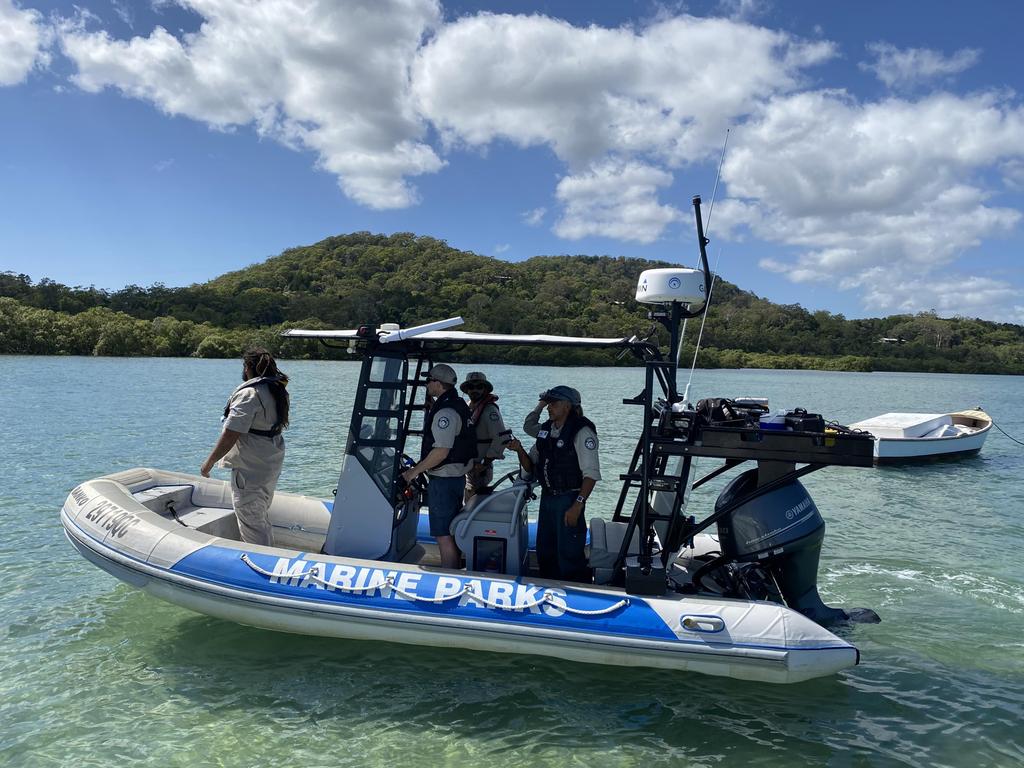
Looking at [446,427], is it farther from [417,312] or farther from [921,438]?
[417,312]

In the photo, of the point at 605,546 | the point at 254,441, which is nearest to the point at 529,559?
the point at 605,546

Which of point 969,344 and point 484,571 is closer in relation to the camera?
point 484,571

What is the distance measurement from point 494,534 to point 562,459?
2.71ft

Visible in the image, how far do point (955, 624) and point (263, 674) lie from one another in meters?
6.00

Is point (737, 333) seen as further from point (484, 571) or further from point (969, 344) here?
point (484, 571)

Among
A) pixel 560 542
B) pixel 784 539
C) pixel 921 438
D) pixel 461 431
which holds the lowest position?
pixel 921 438

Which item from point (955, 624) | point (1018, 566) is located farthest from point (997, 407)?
point (955, 624)

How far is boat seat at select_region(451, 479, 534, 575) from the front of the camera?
5105mm

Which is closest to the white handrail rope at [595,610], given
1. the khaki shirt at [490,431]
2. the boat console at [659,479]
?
the boat console at [659,479]

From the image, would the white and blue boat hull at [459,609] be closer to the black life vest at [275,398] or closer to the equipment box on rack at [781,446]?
the black life vest at [275,398]

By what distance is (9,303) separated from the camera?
201ft

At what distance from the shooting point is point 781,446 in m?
4.49

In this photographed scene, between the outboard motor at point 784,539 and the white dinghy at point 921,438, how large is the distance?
41.6ft

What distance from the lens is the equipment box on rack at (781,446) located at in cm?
439
